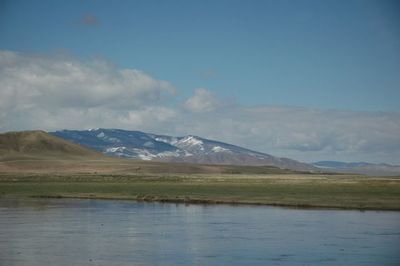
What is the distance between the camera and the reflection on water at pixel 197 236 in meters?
30.1

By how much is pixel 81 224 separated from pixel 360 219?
20564 millimetres

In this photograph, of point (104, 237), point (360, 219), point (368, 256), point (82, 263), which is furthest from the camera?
point (360, 219)

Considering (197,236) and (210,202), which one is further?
(210,202)

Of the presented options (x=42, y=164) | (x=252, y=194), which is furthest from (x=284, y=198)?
(x=42, y=164)

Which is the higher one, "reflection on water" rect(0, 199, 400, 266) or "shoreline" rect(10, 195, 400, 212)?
"shoreline" rect(10, 195, 400, 212)

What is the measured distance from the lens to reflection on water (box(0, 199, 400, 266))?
3008 cm

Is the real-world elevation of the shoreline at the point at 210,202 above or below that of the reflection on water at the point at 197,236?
above

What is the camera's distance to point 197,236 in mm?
38469

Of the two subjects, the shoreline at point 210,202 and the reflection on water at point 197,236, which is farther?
the shoreline at point 210,202

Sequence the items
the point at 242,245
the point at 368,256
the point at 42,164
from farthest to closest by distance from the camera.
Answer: the point at 42,164 → the point at 242,245 → the point at 368,256

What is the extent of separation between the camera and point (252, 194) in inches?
2940

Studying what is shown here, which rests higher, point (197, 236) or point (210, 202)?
point (210, 202)

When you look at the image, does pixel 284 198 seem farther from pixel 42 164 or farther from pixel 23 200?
pixel 42 164

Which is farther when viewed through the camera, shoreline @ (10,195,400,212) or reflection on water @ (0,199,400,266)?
shoreline @ (10,195,400,212)
